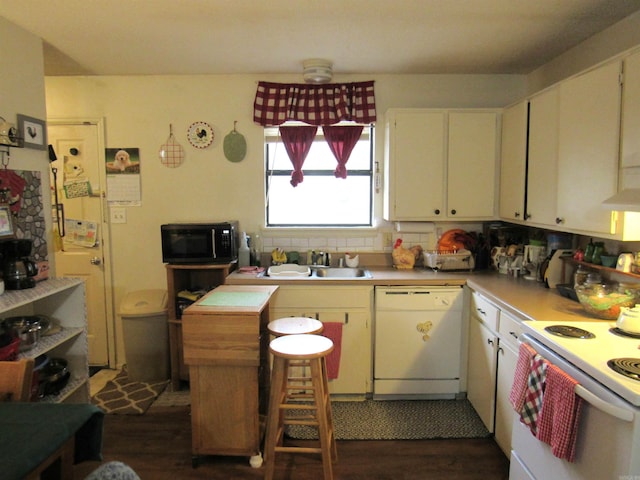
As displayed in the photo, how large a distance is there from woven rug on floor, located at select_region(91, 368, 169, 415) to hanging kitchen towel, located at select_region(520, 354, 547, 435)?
2469 mm

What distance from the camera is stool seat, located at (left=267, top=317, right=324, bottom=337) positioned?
2.37m

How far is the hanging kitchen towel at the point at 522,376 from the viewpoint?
1881 millimetres

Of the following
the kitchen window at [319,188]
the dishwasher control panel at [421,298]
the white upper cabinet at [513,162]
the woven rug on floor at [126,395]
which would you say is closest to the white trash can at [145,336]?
the woven rug on floor at [126,395]

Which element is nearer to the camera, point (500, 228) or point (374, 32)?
point (374, 32)

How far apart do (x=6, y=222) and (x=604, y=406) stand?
2.87 m

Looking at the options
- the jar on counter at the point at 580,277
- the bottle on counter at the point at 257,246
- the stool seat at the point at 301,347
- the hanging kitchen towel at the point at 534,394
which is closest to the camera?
the hanging kitchen towel at the point at 534,394

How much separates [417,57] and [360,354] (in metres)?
2.18

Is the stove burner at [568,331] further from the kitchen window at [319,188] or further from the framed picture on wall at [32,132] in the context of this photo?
the framed picture on wall at [32,132]

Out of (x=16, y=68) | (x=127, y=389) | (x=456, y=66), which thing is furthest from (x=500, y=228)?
(x=16, y=68)

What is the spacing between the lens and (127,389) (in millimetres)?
3426

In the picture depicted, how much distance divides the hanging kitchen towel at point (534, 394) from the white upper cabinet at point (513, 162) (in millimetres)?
1467

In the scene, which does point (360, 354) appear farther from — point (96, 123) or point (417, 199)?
point (96, 123)

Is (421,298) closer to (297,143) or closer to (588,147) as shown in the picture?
(588,147)

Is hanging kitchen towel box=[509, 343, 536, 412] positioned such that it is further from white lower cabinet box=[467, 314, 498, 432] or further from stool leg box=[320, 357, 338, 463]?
stool leg box=[320, 357, 338, 463]
